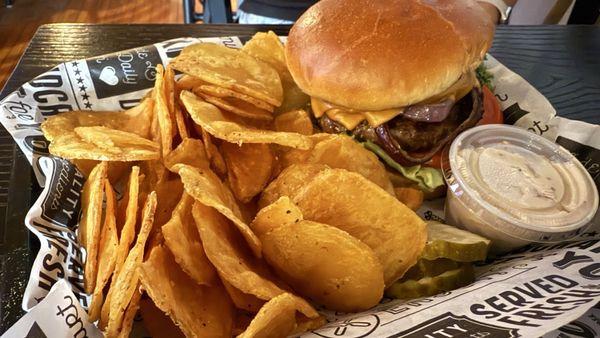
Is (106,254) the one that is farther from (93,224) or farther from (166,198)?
(166,198)

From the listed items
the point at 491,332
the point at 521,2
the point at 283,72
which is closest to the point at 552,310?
the point at 491,332

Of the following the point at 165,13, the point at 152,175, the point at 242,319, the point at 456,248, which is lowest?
the point at 165,13

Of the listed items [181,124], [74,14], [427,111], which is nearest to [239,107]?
[181,124]

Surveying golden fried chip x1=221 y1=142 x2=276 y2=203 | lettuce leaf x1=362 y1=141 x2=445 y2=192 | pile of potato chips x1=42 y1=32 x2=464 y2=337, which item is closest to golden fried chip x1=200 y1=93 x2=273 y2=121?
pile of potato chips x1=42 y1=32 x2=464 y2=337

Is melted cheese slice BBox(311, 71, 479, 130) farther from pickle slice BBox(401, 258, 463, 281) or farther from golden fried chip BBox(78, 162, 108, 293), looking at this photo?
golden fried chip BBox(78, 162, 108, 293)

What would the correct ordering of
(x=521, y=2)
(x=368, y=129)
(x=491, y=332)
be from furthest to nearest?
(x=521, y=2) < (x=368, y=129) < (x=491, y=332)

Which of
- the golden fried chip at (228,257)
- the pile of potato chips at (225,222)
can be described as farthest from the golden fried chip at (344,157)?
the golden fried chip at (228,257)

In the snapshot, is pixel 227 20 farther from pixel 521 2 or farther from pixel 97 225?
pixel 521 2
